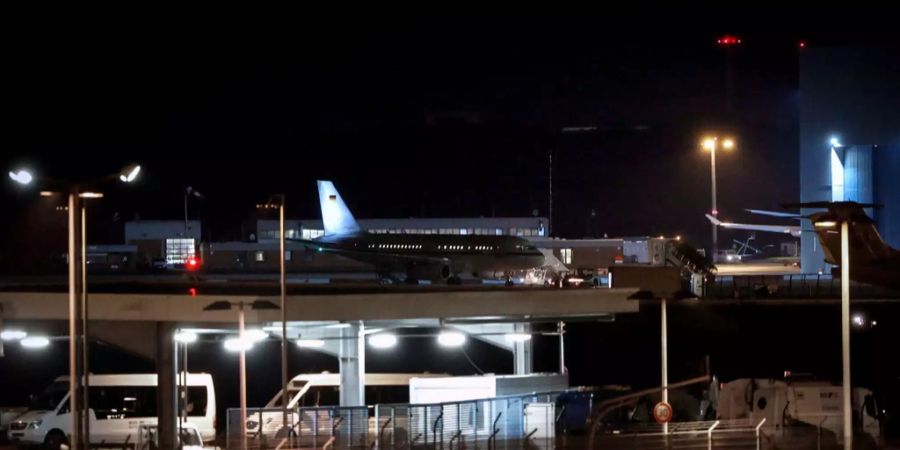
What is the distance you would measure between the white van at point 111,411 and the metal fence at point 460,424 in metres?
6.16

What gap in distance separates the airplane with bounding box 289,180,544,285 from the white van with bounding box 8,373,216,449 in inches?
1347

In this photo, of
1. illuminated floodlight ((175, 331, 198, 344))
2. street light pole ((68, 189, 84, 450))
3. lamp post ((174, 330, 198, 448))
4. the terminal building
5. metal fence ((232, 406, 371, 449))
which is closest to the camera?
street light pole ((68, 189, 84, 450))

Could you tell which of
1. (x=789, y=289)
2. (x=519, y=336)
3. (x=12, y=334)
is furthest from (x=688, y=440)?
(x=789, y=289)

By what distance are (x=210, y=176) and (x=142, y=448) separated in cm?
12221

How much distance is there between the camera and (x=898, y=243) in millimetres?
69000

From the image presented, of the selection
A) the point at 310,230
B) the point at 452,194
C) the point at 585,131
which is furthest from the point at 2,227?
the point at 585,131

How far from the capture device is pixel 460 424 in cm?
2291

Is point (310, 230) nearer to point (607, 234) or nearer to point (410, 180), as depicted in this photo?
point (607, 234)

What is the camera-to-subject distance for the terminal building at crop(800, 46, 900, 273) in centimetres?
7019

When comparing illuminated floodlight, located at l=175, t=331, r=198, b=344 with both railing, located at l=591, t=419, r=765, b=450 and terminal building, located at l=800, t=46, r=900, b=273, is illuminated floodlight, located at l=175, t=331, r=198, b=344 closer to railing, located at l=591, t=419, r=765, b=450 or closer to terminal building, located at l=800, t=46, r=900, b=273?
railing, located at l=591, t=419, r=765, b=450

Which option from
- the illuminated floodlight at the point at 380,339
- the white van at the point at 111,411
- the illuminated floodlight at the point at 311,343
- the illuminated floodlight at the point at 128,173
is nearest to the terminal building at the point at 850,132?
the illuminated floodlight at the point at 380,339

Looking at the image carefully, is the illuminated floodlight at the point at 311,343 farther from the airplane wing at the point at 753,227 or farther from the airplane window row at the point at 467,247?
the airplane window row at the point at 467,247

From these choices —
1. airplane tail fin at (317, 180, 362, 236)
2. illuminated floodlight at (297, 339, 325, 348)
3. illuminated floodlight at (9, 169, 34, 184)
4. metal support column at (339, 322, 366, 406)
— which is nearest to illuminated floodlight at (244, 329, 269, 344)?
illuminated floodlight at (297, 339, 325, 348)

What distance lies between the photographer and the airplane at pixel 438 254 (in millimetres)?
63906
